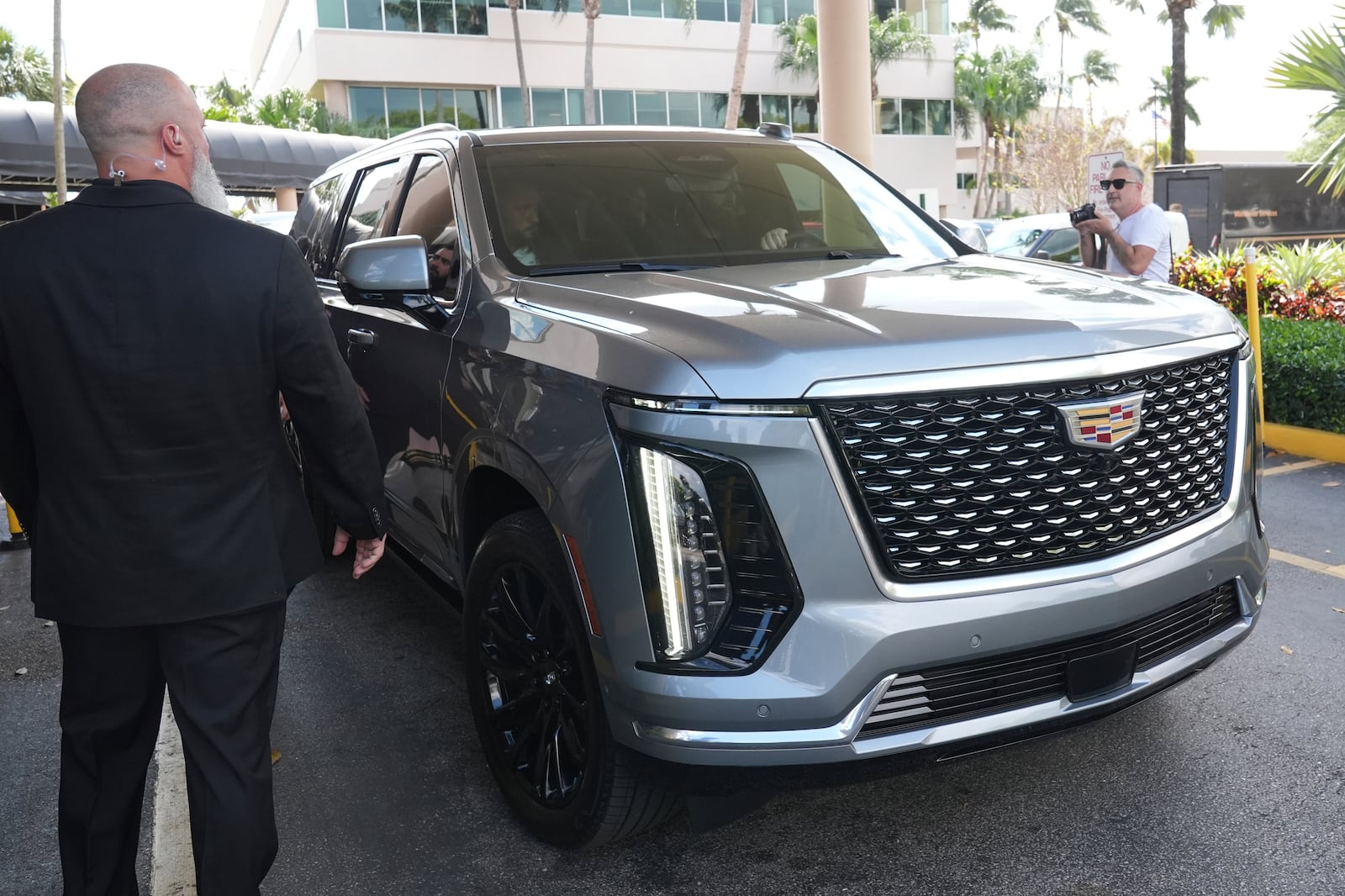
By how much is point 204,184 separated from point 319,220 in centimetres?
326

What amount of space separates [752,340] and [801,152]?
226cm

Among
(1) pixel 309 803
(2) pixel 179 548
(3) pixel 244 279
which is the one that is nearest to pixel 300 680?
(1) pixel 309 803

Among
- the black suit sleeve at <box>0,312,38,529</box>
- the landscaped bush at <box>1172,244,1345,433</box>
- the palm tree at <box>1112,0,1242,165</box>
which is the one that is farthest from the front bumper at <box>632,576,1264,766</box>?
the palm tree at <box>1112,0,1242,165</box>

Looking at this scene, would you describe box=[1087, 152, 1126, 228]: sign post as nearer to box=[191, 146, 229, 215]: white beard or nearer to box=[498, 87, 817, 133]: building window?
box=[191, 146, 229, 215]: white beard

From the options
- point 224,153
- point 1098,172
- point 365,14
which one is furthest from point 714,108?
point 1098,172

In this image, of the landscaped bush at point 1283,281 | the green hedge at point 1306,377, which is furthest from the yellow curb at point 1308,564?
the landscaped bush at point 1283,281

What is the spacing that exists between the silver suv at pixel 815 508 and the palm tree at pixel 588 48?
39.7m

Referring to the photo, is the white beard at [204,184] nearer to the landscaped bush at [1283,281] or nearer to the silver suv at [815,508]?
the silver suv at [815,508]

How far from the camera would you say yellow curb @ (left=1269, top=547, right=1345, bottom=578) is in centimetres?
524

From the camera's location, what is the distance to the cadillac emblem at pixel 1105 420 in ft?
8.68

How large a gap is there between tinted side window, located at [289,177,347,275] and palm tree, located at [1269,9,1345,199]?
859cm

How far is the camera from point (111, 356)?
88.4 inches

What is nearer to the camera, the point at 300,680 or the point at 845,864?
the point at 845,864

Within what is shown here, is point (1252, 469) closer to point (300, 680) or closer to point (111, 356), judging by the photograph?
point (111, 356)
